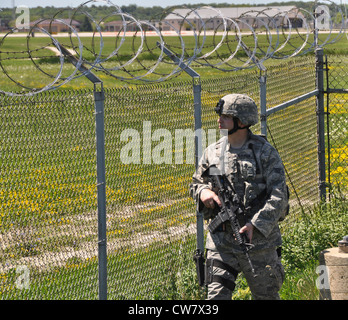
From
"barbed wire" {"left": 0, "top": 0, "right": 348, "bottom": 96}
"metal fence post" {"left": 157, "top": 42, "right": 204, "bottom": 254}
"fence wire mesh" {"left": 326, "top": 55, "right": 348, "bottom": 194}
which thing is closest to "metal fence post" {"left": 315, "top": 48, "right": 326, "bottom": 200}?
"fence wire mesh" {"left": 326, "top": 55, "right": 348, "bottom": 194}

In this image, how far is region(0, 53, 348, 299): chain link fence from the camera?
4.56 meters

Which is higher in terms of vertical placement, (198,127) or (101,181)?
(198,127)

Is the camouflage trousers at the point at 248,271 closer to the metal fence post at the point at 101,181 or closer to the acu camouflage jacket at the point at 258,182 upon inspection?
the acu camouflage jacket at the point at 258,182

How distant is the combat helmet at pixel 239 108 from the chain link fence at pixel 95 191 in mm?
923

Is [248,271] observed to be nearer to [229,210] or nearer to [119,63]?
[229,210]

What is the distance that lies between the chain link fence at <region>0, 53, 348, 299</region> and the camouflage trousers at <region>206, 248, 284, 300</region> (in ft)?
3.14

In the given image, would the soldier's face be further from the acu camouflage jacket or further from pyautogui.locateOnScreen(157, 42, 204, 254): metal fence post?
pyautogui.locateOnScreen(157, 42, 204, 254): metal fence post

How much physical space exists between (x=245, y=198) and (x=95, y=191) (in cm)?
159

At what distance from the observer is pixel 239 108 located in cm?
458

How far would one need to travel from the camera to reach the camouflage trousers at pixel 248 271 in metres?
4.55

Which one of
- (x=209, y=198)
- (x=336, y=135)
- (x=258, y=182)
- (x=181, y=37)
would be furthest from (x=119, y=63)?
(x=336, y=135)
